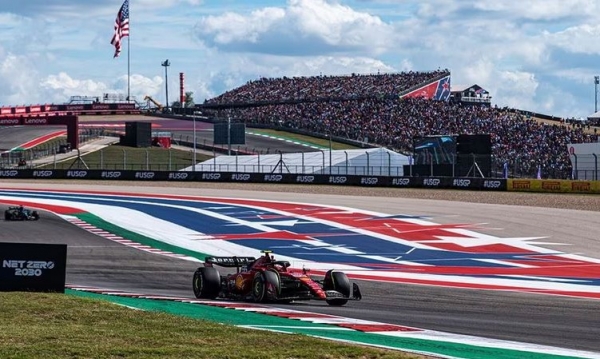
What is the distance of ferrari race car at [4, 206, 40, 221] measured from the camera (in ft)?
122

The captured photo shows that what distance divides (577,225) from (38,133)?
6023cm

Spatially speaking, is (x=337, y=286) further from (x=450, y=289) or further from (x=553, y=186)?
(x=553, y=186)

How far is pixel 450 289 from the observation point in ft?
66.1

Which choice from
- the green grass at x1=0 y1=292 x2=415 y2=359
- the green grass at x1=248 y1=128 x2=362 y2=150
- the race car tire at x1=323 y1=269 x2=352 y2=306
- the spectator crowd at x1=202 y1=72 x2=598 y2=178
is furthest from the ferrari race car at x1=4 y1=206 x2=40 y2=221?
Answer: the green grass at x1=248 y1=128 x2=362 y2=150

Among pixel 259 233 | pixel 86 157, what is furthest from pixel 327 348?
pixel 86 157

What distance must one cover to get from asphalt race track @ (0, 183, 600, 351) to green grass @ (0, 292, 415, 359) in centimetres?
276

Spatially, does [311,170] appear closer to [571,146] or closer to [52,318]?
[571,146]

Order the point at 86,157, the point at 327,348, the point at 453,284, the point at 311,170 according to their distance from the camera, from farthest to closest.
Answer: the point at 86,157 → the point at 311,170 → the point at 453,284 → the point at 327,348

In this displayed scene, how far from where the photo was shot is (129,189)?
5766cm

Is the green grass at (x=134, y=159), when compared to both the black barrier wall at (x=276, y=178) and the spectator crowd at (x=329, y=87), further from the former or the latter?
the spectator crowd at (x=329, y=87)

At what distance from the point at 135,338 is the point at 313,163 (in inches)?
2226

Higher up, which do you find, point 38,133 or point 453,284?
point 38,133

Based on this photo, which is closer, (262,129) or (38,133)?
(38,133)

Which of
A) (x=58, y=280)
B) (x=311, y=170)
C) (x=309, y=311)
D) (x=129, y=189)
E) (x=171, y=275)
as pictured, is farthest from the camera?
(x=311, y=170)
